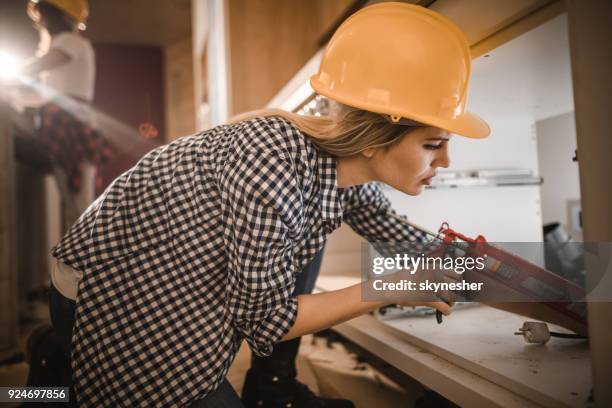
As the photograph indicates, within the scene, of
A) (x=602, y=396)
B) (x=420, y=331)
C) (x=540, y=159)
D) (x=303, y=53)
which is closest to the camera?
(x=602, y=396)

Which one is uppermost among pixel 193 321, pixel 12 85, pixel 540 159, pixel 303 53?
pixel 303 53

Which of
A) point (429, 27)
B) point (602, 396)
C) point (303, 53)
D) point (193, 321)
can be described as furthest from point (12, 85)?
point (602, 396)

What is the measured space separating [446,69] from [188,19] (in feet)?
11.5

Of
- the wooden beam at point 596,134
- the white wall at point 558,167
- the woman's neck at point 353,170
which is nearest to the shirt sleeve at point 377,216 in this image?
the woman's neck at point 353,170

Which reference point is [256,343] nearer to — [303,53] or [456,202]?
[456,202]

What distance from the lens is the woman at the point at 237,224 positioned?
51cm

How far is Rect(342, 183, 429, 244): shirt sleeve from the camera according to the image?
0.78 meters

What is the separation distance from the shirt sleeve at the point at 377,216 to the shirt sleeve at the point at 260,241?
264mm

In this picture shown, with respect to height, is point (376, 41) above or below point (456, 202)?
above

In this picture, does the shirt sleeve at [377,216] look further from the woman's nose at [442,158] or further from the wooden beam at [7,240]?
the wooden beam at [7,240]

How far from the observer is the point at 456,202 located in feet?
3.09

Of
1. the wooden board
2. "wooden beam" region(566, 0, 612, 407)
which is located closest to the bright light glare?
the wooden board

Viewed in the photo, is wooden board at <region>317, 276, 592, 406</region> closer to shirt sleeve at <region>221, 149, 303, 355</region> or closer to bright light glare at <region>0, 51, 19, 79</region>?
shirt sleeve at <region>221, 149, 303, 355</region>

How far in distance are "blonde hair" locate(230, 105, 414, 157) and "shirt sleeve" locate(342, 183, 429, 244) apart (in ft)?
0.61
